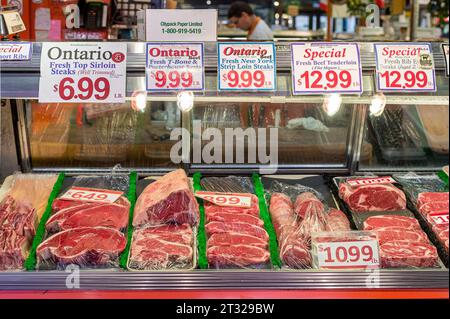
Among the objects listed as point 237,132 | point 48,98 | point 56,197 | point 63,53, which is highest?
point 63,53

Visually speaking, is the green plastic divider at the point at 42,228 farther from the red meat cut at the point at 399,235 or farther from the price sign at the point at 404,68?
the price sign at the point at 404,68

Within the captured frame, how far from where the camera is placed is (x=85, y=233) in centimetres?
228

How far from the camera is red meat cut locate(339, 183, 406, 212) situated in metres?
2.61

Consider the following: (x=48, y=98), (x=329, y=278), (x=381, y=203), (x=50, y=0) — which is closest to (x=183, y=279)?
(x=329, y=278)

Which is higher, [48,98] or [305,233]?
[48,98]

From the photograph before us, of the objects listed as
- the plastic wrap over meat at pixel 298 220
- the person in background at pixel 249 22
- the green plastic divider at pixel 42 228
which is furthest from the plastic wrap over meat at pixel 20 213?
the person in background at pixel 249 22

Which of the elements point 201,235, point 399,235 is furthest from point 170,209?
point 399,235

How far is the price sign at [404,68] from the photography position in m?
2.21

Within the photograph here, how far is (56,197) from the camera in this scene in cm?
263

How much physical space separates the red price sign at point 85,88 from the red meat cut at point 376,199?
1.27 meters

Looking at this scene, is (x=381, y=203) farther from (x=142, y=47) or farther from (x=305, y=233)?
(x=142, y=47)

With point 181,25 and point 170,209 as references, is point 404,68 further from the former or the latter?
point 170,209

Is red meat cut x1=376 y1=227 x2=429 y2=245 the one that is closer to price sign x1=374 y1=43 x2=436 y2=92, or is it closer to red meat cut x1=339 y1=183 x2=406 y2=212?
red meat cut x1=339 y1=183 x2=406 y2=212
